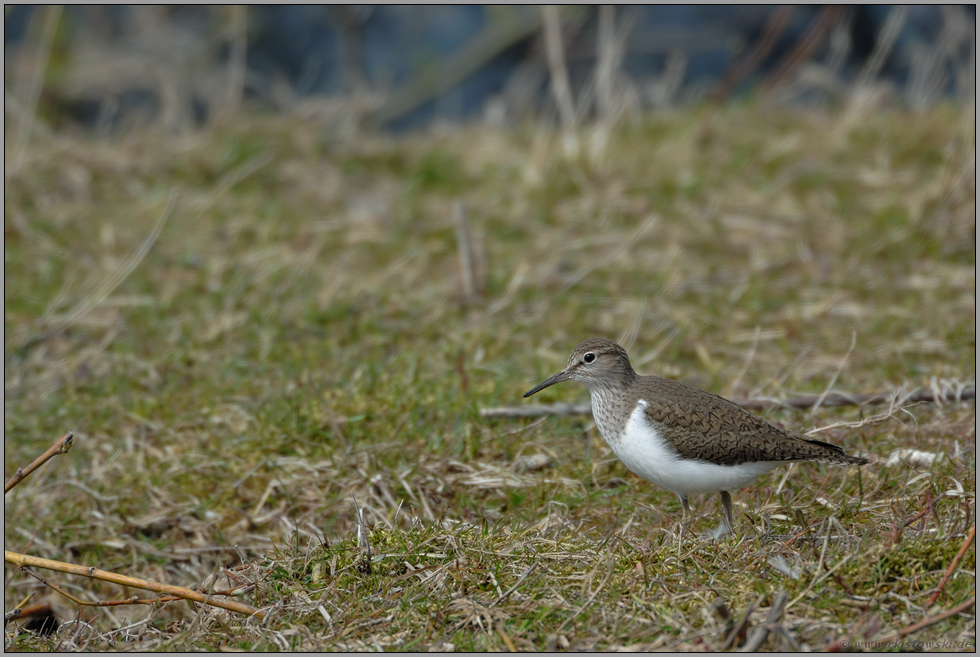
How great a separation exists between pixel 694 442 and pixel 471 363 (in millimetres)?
1961

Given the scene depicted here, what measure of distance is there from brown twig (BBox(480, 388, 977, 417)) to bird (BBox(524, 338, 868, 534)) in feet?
2.32

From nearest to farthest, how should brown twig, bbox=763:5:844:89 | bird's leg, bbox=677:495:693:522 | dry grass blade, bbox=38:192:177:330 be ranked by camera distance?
1. bird's leg, bbox=677:495:693:522
2. dry grass blade, bbox=38:192:177:330
3. brown twig, bbox=763:5:844:89

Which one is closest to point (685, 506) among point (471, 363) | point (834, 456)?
point (834, 456)

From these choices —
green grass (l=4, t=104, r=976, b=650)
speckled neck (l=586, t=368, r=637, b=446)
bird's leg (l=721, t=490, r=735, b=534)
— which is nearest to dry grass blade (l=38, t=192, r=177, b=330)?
green grass (l=4, t=104, r=976, b=650)

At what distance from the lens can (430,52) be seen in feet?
39.2

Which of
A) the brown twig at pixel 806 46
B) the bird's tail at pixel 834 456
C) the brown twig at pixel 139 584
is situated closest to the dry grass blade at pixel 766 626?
the bird's tail at pixel 834 456

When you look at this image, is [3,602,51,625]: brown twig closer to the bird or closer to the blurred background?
the bird

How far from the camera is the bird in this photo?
155 inches

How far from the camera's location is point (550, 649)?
3207 millimetres

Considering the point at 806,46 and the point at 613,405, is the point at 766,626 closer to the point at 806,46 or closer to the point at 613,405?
the point at 613,405

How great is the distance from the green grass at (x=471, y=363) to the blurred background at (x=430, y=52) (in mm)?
1969

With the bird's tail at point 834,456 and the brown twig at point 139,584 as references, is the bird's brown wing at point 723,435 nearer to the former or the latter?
the bird's tail at point 834,456

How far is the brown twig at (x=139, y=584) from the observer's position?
346 centimetres

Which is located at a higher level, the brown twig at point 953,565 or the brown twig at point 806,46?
the brown twig at point 806,46
